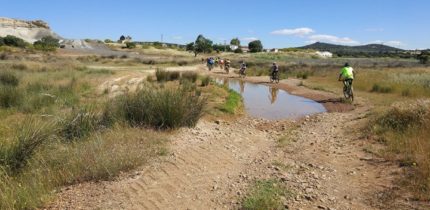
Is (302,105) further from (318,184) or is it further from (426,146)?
(318,184)

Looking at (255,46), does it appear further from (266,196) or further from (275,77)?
(266,196)

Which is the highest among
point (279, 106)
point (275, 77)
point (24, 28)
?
point (24, 28)

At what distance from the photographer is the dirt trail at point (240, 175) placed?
6.53 meters

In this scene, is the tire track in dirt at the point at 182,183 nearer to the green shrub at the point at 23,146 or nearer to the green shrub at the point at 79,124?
the green shrub at the point at 23,146

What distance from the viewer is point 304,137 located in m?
12.0

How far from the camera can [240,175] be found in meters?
7.89

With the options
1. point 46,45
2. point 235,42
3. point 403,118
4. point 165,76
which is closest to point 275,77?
point 165,76

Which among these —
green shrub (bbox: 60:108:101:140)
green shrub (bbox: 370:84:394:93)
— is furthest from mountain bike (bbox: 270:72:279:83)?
green shrub (bbox: 60:108:101:140)

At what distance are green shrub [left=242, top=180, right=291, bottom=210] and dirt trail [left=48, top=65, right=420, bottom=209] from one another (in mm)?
168

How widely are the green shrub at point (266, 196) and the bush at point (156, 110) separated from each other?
4.09m

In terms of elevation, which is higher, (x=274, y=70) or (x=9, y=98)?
(x=274, y=70)

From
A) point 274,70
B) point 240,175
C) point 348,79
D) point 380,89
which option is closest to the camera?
point 240,175

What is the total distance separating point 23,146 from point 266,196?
4.37 m

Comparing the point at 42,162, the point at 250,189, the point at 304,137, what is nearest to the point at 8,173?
the point at 42,162
